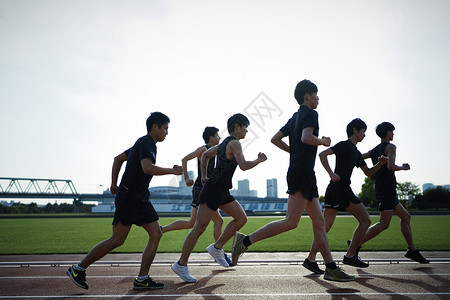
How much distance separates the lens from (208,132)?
274 inches

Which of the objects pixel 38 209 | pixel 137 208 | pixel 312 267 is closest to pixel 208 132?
pixel 137 208

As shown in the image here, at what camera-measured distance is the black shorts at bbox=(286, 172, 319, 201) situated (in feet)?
15.6

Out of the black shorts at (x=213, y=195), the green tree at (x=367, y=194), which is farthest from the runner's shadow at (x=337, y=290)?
the green tree at (x=367, y=194)

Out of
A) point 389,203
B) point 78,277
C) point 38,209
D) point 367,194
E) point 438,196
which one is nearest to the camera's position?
point 78,277

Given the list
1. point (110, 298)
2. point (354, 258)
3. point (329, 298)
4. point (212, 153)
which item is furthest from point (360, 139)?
point (110, 298)

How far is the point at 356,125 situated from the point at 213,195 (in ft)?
9.87

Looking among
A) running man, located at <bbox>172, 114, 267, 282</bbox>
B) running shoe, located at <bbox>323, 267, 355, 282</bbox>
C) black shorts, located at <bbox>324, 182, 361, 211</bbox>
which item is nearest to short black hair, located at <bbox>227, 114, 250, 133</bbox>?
running man, located at <bbox>172, 114, 267, 282</bbox>

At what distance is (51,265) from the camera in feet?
22.5

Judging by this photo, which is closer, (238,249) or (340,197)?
(238,249)

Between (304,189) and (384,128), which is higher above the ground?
(384,128)

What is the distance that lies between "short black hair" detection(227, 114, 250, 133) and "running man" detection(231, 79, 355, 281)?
747mm

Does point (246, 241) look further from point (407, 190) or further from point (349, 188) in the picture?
point (407, 190)

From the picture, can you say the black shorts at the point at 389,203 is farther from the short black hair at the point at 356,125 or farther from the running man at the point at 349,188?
the short black hair at the point at 356,125

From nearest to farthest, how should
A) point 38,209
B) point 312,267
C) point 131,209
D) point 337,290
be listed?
point 337,290 → point 131,209 → point 312,267 → point 38,209
